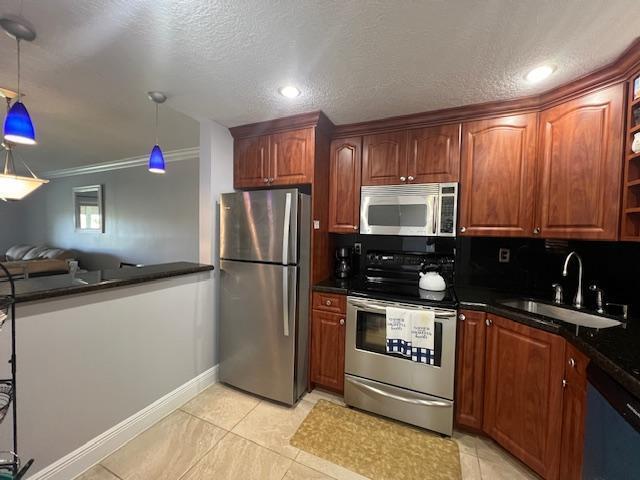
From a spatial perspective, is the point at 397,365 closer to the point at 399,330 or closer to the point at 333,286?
the point at 399,330

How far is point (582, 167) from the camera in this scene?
1.50 meters

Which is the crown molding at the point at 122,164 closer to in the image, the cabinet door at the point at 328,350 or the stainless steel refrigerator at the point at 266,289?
the stainless steel refrigerator at the point at 266,289

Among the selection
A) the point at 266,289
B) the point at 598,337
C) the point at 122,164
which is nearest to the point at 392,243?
the point at 266,289

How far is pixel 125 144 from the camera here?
3.31 m

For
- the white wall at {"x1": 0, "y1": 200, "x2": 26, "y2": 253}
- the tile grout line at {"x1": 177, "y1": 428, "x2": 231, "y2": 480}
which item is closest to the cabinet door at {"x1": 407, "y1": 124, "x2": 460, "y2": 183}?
the tile grout line at {"x1": 177, "y1": 428, "x2": 231, "y2": 480}

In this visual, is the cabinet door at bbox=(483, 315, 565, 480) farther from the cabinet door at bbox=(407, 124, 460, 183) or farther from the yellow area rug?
the cabinet door at bbox=(407, 124, 460, 183)

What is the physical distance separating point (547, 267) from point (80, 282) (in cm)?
309

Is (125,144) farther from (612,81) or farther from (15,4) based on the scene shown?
(612,81)

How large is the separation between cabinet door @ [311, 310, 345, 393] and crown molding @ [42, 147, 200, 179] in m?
2.94

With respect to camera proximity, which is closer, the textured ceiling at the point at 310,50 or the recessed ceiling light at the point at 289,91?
the textured ceiling at the point at 310,50

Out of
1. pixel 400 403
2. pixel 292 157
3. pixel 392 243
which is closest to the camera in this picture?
pixel 400 403

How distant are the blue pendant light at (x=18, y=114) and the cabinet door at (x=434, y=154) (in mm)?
2292

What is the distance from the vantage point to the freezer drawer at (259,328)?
1.96 metres

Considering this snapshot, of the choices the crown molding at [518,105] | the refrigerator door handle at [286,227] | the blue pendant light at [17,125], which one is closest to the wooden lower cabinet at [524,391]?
the refrigerator door handle at [286,227]
